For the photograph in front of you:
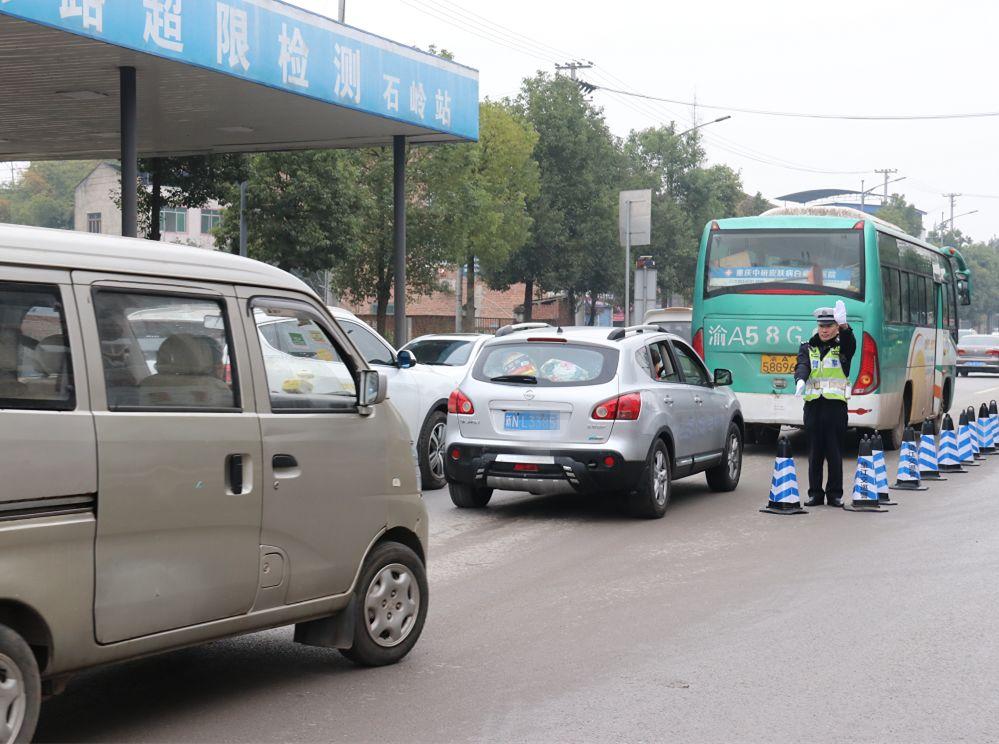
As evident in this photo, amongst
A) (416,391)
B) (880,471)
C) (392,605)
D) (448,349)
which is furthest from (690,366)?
(392,605)

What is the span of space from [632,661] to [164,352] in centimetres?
286

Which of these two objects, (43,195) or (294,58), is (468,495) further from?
(43,195)

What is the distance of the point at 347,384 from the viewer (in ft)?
20.4

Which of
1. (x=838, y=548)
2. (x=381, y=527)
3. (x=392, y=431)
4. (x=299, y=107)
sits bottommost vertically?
(x=838, y=548)

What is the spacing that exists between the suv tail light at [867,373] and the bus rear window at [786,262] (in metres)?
0.77

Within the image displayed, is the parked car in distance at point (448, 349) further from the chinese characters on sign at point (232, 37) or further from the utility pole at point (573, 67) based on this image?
the utility pole at point (573, 67)

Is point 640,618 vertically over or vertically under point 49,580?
under

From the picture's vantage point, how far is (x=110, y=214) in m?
83.6

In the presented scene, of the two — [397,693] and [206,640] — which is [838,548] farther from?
[206,640]

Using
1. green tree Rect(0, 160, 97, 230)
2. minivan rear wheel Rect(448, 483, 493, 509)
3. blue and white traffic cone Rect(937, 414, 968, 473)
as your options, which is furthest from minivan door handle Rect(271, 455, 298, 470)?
green tree Rect(0, 160, 97, 230)

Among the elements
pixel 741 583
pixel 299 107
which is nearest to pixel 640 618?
pixel 741 583

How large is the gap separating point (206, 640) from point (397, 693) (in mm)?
1030

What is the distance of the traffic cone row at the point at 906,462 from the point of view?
12.3 metres

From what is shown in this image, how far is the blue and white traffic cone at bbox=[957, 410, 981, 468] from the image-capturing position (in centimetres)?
1627
